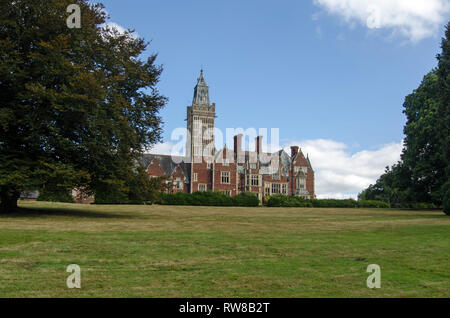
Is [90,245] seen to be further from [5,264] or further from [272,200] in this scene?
[272,200]

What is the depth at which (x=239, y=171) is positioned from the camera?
78.6 metres

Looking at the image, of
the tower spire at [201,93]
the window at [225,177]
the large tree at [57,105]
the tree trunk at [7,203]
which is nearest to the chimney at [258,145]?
the window at [225,177]

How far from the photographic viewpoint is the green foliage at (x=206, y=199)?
168 feet

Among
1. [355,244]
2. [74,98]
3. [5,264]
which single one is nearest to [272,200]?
[74,98]

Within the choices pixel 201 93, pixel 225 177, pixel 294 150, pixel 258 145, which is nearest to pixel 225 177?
pixel 225 177

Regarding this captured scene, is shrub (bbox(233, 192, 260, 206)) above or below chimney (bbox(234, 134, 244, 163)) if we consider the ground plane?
below

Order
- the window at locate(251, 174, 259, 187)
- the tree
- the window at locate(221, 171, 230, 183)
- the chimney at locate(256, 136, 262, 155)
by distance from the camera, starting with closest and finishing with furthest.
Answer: the tree, the window at locate(221, 171, 230, 183), the window at locate(251, 174, 259, 187), the chimney at locate(256, 136, 262, 155)

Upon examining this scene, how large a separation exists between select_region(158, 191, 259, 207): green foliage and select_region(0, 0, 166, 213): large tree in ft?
88.9

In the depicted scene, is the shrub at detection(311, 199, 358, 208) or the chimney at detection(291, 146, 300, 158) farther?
the chimney at detection(291, 146, 300, 158)

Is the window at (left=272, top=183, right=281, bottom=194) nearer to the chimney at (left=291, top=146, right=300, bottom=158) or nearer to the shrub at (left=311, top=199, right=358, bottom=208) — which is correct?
the chimney at (left=291, top=146, right=300, bottom=158)

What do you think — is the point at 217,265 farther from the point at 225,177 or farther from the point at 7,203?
the point at 225,177

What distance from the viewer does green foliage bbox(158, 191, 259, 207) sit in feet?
168

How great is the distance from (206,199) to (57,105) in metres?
35.1

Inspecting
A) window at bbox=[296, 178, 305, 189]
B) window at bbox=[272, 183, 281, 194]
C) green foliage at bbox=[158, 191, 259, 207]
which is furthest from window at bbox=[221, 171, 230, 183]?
green foliage at bbox=[158, 191, 259, 207]
